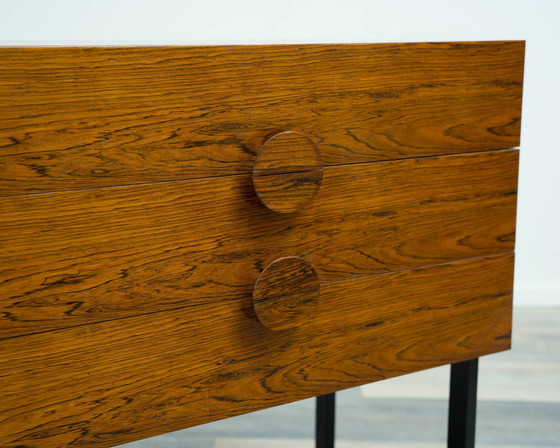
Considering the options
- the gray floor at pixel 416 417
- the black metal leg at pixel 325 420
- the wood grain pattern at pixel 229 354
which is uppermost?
the gray floor at pixel 416 417

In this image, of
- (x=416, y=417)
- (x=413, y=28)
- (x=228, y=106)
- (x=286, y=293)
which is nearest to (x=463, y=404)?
(x=286, y=293)

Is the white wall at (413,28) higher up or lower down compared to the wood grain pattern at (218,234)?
higher up

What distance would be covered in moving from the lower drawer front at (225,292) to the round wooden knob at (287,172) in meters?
0.02

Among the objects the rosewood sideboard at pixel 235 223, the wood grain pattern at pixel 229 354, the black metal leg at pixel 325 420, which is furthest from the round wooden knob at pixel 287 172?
the black metal leg at pixel 325 420

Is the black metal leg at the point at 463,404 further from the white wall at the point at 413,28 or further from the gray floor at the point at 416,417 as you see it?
the white wall at the point at 413,28

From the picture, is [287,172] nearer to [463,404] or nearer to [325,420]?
[463,404]

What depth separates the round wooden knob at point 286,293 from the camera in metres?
0.75

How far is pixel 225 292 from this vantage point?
2.43 ft

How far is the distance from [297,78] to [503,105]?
0.30 metres

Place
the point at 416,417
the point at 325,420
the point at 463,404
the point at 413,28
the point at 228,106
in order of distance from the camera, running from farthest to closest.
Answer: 1. the point at 413,28
2. the point at 416,417
3. the point at 325,420
4. the point at 463,404
5. the point at 228,106

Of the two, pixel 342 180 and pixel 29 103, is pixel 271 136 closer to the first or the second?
pixel 342 180

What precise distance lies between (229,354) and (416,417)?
3.58 ft

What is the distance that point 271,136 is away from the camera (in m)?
0.73

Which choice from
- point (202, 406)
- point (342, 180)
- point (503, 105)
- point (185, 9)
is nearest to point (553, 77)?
point (185, 9)
